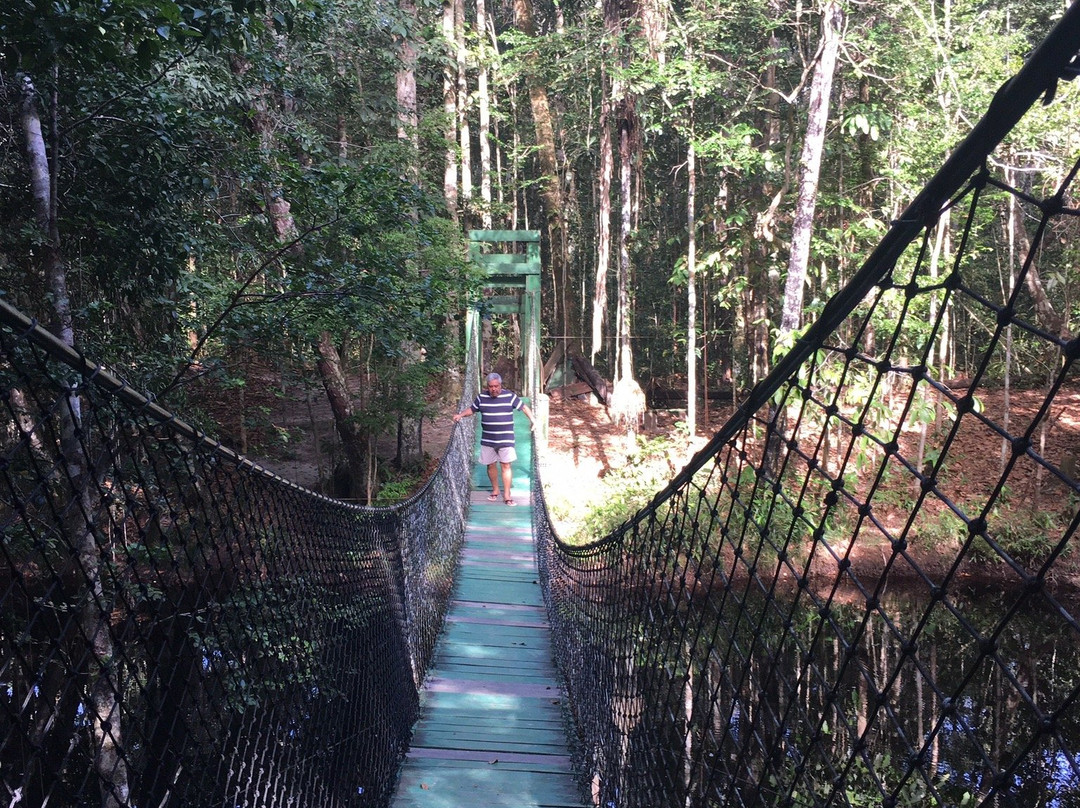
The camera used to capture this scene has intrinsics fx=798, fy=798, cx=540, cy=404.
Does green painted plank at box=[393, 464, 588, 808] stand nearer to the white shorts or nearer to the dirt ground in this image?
the white shorts

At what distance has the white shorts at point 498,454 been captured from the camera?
225 inches

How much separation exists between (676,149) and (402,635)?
415 inches

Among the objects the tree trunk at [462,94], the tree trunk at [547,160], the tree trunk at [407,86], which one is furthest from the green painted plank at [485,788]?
the tree trunk at [547,160]

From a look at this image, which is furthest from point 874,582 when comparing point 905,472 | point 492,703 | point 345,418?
point 345,418

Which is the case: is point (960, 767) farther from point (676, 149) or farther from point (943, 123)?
point (676, 149)

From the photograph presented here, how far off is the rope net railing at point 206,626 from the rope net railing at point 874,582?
737mm

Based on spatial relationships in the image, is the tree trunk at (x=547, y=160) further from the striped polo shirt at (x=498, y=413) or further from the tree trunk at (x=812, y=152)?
the striped polo shirt at (x=498, y=413)

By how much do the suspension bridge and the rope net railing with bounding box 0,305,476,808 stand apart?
1 centimetres

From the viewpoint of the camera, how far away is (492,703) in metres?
3.35

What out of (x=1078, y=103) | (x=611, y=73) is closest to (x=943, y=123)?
(x=1078, y=103)

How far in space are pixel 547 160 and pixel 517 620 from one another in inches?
330

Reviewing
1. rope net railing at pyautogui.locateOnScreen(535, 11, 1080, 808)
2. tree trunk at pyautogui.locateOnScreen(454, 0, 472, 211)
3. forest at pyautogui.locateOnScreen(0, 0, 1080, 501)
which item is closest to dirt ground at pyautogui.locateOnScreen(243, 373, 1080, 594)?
rope net railing at pyautogui.locateOnScreen(535, 11, 1080, 808)

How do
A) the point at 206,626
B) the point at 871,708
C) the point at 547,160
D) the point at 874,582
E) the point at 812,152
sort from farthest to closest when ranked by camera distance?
the point at 547,160 → the point at 874,582 → the point at 812,152 → the point at 871,708 → the point at 206,626

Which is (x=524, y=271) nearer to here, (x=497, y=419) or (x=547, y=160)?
(x=547, y=160)
